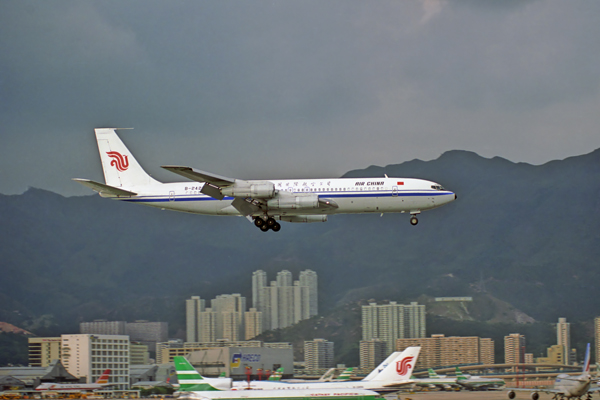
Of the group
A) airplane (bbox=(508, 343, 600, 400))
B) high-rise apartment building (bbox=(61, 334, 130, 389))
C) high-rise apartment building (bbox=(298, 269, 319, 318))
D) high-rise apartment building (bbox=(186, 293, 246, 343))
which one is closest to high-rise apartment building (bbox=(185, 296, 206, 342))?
high-rise apartment building (bbox=(186, 293, 246, 343))

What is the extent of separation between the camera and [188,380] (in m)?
36.3

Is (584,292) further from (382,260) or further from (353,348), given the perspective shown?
(353,348)

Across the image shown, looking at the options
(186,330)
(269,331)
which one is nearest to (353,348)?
(269,331)

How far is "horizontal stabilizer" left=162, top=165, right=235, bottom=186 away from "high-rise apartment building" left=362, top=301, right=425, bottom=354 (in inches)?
2216

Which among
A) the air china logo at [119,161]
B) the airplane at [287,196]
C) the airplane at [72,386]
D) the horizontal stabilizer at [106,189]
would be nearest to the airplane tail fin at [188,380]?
the airplane at [287,196]

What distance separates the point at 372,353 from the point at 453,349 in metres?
9.85

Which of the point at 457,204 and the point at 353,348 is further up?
the point at 457,204

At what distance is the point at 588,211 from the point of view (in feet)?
495

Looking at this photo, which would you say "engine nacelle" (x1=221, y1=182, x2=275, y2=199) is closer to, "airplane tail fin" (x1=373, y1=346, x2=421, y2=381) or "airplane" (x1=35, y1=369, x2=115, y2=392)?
"airplane tail fin" (x1=373, y1=346, x2=421, y2=381)

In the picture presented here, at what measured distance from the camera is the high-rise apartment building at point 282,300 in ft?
340

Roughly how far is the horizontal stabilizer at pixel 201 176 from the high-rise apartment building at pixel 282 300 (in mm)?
63666

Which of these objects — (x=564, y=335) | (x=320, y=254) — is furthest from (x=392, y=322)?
(x=320, y=254)

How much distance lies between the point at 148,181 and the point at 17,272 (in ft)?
262

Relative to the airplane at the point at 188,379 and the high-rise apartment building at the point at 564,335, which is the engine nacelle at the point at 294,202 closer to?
the airplane at the point at 188,379
